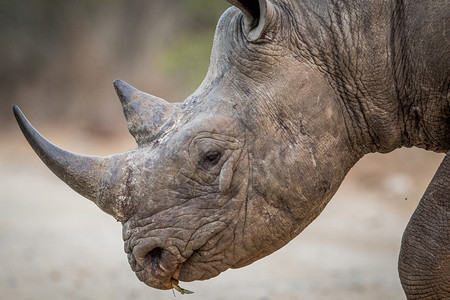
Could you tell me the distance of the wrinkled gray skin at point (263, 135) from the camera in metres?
4.17

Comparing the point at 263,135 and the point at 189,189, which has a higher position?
the point at 263,135

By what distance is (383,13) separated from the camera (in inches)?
163

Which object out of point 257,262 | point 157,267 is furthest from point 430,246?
point 257,262

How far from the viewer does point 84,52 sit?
66.2 ft

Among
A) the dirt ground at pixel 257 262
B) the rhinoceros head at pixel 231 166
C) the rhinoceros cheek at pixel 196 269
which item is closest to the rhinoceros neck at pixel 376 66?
the rhinoceros head at pixel 231 166

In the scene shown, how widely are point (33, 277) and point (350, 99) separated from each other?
475cm

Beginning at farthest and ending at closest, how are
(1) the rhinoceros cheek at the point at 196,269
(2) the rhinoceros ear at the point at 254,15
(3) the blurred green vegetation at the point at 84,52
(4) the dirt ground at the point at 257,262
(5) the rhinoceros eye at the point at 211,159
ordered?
1. (3) the blurred green vegetation at the point at 84,52
2. (4) the dirt ground at the point at 257,262
3. (1) the rhinoceros cheek at the point at 196,269
4. (5) the rhinoceros eye at the point at 211,159
5. (2) the rhinoceros ear at the point at 254,15

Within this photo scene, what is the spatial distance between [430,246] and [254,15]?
1590mm

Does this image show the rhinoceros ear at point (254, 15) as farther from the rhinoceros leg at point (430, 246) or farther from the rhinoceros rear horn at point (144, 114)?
the rhinoceros leg at point (430, 246)

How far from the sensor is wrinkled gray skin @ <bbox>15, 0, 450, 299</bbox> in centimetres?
417

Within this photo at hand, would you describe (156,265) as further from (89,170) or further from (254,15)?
(254,15)

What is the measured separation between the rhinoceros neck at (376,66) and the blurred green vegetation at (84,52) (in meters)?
13.6

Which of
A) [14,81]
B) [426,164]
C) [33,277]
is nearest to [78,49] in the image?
[14,81]

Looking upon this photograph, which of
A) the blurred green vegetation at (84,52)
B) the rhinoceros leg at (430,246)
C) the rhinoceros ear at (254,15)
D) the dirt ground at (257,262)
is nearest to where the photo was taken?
the rhinoceros leg at (430,246)
